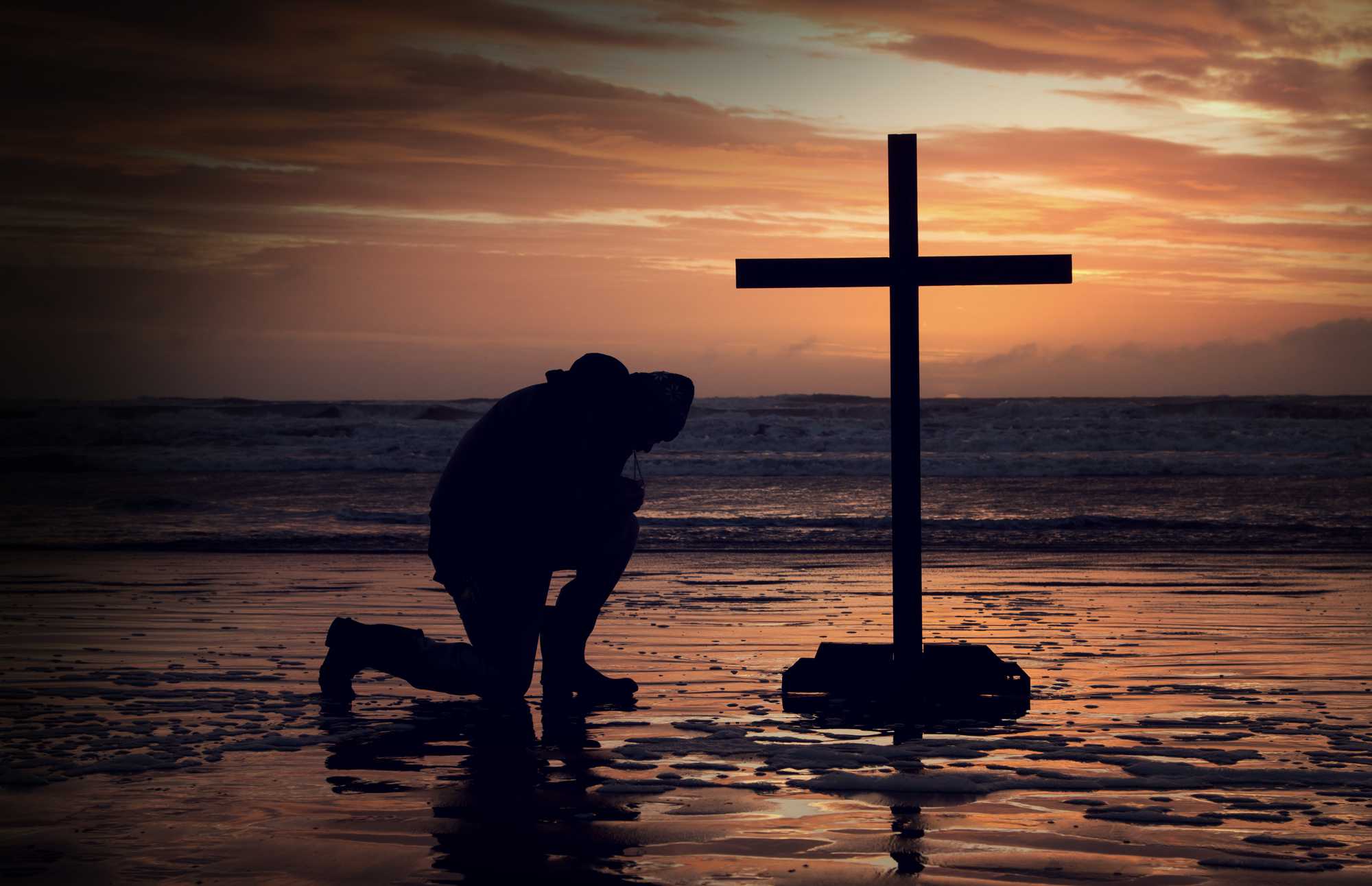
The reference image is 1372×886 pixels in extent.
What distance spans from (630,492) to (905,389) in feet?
4.90

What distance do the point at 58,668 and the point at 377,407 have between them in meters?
52.2

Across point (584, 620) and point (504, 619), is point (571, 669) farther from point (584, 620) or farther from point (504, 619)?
point (504, 619)

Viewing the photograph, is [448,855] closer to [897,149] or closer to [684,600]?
[897,149]

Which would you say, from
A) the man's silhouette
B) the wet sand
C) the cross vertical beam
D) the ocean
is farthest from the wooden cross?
the ocean

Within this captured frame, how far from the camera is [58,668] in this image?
283 inches

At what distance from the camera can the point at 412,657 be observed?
5.89 meters

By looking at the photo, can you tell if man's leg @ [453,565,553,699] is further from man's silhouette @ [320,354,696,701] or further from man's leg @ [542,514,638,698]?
man's leg @ [542,514,638,698]

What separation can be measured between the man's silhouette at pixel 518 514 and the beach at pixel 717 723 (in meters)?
0.26

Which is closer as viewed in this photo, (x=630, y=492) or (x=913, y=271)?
(x=630, y=492)

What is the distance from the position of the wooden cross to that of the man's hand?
1205mm

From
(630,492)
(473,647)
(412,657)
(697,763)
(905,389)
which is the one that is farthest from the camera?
(905,389)

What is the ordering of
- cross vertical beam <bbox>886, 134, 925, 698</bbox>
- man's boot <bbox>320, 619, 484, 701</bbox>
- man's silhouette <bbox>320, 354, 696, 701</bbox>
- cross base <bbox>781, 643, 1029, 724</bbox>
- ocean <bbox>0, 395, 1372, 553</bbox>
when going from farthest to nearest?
1. ocean <bbox>0, 395, 1372, 553</bbox>
2. cross vertical beam <bbox>886, 134, 925, 698</bbox>
3. cross base <bbox>781, 643, 1029, 724</bbox>
4. man's silhouette <bbox>320, 354, 696, 701</bbox>
5. man's boot <bbox>320, 619, 484, 701</bbox>

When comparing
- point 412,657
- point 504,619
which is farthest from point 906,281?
point 412,657

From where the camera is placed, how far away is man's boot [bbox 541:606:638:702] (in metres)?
6.31
